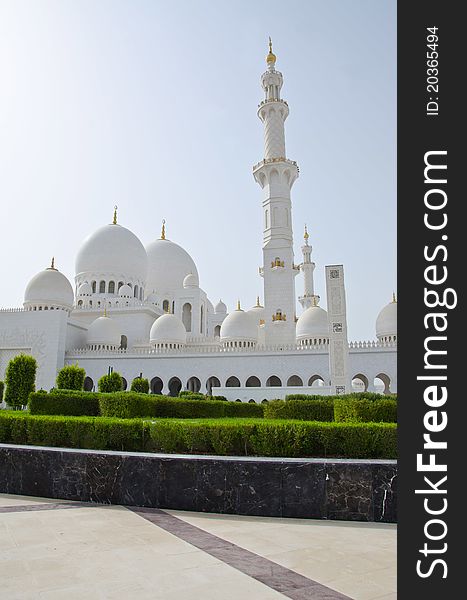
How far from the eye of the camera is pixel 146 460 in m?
6.06

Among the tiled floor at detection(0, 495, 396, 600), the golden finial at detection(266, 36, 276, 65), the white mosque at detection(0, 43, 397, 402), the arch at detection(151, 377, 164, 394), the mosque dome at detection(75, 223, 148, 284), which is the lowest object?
the tiled floor at detection(0, 495, 396, 600)

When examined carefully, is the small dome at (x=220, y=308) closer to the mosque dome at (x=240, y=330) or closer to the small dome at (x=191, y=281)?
the small dome at (x=191, y=281)

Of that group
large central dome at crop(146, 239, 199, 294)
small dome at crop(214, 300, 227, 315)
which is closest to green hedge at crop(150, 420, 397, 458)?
large central dome at crop(146, 239, 199, 294)

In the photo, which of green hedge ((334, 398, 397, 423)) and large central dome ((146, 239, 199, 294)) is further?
large central dome ((146, 239, 199, 294))

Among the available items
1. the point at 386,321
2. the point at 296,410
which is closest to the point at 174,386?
the point at 386,321

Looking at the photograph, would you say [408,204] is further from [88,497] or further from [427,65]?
[88,497]

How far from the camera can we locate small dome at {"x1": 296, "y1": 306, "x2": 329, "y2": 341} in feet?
105

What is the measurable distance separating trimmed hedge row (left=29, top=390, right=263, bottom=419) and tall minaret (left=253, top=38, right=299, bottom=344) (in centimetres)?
1771

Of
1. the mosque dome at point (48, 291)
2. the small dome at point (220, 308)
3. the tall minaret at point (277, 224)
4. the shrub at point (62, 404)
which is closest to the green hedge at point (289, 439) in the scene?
the shrub at point (62, 404)

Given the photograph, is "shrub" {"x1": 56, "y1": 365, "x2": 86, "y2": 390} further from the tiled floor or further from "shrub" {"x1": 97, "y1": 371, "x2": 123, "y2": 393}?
the tiled floor

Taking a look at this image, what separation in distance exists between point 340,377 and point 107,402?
16.8 m

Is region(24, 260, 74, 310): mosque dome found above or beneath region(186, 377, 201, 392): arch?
above

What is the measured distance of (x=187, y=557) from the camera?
3.94 metres

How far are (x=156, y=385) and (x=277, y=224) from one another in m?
13.6
